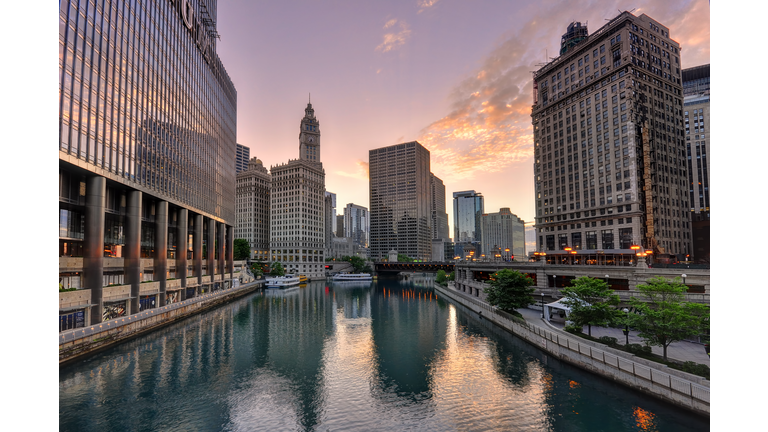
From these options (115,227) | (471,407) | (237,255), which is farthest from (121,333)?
(237,255)

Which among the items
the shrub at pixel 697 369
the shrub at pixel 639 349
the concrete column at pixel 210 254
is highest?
the concrete column at pixel 210 254

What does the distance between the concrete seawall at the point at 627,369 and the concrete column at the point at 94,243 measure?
58.7m

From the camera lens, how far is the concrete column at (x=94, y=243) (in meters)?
49.2

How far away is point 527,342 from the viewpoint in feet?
164

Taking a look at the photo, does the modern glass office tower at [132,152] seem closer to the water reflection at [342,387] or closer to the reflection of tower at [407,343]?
the water reflection at [342,387]

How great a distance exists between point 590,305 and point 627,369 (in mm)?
12637

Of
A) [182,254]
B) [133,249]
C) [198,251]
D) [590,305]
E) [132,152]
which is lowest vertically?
[590,305]

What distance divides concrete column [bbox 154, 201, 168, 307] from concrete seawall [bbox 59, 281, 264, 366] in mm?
4612

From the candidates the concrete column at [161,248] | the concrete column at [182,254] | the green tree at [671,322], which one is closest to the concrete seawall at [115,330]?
the concrete column at [161,248]

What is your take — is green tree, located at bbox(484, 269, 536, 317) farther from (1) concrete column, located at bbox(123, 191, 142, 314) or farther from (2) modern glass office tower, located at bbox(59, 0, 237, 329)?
(1) concrete column, located at bbox(123, 191, 142, 314)

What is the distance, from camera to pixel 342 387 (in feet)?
116

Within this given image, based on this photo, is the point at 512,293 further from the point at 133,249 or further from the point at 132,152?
Result: the point at 132,152

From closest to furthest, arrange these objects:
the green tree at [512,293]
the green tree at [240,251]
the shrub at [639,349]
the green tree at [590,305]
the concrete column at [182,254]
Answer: the shrub at [639,349], the green tree at [590,305], the green tree at [512,293], the concrete column at [182,254], the green tree at [240,251]

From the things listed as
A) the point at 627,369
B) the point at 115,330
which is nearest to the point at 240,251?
the point at 115,330
